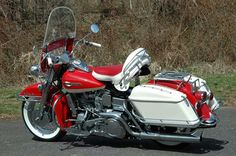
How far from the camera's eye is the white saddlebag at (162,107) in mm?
5984

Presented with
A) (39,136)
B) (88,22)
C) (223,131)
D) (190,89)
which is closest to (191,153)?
(190,89)

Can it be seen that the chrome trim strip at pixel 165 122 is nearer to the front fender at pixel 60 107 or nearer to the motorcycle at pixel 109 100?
the motorcycle at pixel 109 100

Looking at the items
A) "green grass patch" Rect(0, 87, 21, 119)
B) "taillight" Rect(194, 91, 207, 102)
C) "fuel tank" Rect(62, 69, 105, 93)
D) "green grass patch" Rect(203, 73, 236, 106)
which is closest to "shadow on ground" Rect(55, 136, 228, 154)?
"taillight" Rect(194, 91, 207, 102)

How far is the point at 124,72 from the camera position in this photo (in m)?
6.32

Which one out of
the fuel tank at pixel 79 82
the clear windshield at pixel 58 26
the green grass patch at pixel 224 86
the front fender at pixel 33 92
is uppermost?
the clear windshield at pixel 58 26

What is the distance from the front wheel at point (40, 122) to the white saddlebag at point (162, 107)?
133 centimetres

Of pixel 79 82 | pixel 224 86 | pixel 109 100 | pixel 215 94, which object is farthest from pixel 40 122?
pixel 224 86

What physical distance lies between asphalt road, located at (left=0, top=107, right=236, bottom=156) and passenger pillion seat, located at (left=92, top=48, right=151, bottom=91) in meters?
0.89

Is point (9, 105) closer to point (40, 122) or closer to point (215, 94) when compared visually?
point (40, 122)

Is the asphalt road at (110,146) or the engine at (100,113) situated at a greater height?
the engine at (100,113)

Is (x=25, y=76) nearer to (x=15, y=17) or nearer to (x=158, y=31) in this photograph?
(x=15, y=17)

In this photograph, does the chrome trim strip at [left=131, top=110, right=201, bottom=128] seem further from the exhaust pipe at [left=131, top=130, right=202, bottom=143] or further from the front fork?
the front fork

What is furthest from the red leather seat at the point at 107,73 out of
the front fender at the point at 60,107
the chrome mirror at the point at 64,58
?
the front fender at the point at 60,107

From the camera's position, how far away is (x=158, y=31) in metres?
15.4
